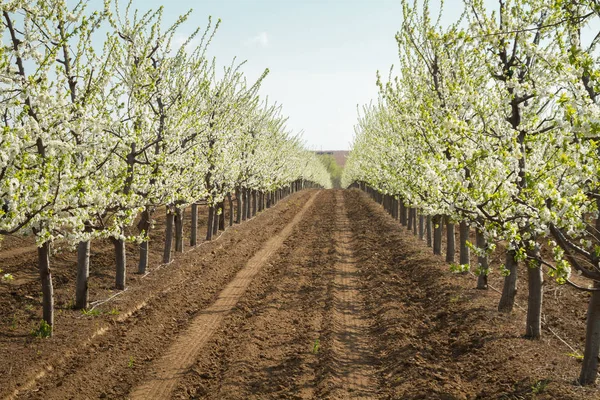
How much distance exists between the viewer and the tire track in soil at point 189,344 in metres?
9.13

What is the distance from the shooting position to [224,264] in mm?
20094

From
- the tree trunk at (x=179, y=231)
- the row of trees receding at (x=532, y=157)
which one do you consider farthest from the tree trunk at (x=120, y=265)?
the row of trees receding at (x=532, y=157)

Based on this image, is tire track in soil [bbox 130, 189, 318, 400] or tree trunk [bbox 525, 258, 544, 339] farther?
tree trunk [bbox 525, 258, 544, 339]

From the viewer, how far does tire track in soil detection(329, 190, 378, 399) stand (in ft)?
30.8

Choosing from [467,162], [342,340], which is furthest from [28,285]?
[467,162]

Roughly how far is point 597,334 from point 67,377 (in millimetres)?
10311

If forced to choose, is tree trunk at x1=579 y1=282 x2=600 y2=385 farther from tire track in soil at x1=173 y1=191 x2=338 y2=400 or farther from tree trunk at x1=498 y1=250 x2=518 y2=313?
tire track in soil at x1=173 y1=191 x2=338 y2=400

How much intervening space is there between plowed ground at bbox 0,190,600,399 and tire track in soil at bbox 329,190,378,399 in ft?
0.12

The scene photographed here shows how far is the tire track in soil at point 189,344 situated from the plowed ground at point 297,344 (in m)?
0.03

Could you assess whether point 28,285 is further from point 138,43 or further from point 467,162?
point 467,162

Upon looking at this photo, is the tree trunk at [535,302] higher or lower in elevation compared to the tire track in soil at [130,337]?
higher

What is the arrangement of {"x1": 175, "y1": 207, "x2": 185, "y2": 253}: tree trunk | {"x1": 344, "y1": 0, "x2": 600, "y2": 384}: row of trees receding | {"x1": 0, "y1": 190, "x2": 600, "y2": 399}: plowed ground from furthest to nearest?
1. {"x1": 175, "y1": 207, "x2": 185, "y2": 253}: tree trunk
2. {"x1": 0, "y1": 190, "x2": 600, "y2": 399}: plowed ground
3. {"x1": 344, "y1": 0, "x2": 600, "y2": 384}: row of trees receding

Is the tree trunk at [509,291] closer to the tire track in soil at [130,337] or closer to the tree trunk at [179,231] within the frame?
the tire track in soil at [130,337]

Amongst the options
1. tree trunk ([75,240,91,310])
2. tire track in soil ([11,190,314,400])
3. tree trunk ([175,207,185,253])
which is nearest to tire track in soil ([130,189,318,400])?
tire track in soil ([11,190,314,400])
